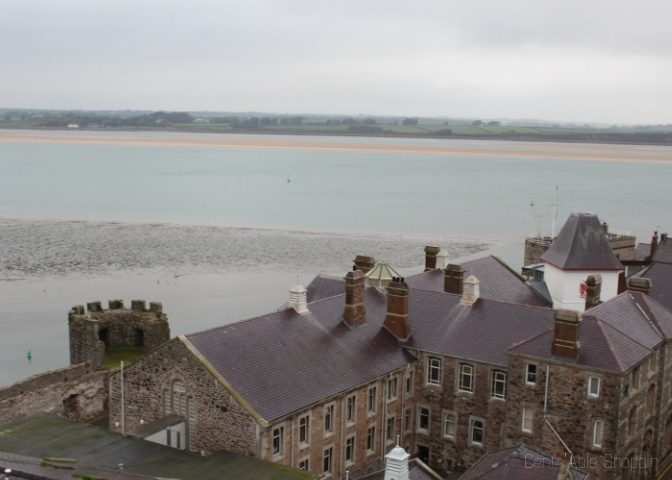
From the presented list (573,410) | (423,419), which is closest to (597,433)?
(573,410)

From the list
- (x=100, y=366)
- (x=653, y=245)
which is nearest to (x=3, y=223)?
(x=100, y=366)

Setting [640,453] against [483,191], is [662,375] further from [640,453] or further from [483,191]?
[483,191]

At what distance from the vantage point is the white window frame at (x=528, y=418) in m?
30.2

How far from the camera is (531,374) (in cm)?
3005

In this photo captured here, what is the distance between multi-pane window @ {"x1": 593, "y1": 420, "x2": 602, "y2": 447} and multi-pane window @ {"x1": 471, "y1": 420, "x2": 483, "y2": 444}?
16.0 ft

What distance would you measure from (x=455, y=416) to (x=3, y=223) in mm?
89176

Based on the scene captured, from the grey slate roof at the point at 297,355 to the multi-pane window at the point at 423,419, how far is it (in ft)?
7.62

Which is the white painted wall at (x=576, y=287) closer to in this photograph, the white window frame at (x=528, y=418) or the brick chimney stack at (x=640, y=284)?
the brick chimney stack at (x=640, y=284)

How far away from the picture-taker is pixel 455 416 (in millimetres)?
32969

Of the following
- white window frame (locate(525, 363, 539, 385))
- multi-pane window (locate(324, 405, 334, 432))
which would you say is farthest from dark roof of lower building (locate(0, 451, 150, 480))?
white window frame (locate(525, 363, 539, 385))

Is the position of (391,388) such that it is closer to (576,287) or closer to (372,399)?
(372,399)

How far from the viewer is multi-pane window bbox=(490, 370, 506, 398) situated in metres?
31.7

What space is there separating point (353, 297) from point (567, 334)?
29.3 feet

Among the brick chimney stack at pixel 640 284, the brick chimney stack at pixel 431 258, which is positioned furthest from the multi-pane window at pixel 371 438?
the brick chimney stack at pixel 431 258
